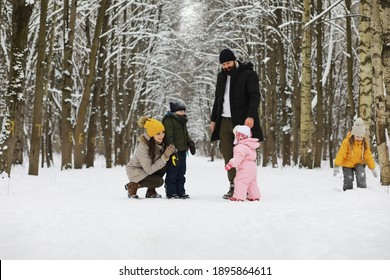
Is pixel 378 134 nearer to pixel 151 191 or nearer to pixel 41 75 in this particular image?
pixel 151 191

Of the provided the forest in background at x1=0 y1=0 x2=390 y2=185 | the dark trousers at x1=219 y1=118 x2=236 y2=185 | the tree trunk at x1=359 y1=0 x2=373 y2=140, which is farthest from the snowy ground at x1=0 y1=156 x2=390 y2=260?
the tree trunk at x1=359 y1=0 x2=373 y2=140

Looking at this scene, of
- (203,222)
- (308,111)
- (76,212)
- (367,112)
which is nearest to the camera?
(203,222)

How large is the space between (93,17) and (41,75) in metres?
9.85

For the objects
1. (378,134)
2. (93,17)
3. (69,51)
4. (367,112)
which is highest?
(93,17)

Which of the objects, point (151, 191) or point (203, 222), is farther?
point (151, 191)

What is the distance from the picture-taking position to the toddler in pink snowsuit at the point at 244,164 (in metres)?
5.62

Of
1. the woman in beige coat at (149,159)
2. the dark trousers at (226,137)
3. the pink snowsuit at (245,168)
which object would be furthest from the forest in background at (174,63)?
the woman in beige coat at (149,159)

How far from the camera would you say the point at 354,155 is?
6.53m

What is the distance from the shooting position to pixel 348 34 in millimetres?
13648

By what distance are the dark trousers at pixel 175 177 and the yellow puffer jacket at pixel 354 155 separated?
2.54 metres

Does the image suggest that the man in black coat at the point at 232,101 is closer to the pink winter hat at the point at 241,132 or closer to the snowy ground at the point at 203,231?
the pink winter hat at the point at 241,132

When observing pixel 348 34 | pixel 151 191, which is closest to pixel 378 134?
pixel 151 191

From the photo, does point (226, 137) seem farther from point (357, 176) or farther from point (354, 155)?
point (357, 176)

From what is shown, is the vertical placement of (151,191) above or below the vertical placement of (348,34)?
below
